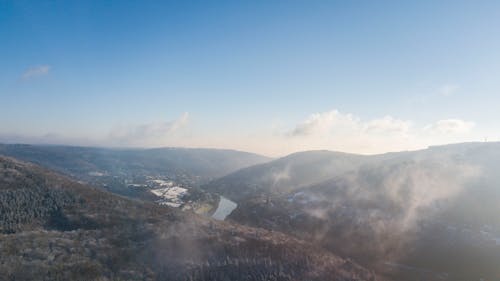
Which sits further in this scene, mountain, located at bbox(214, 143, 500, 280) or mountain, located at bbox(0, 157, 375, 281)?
mountain, located at bbox(214, 143, 500, 280)

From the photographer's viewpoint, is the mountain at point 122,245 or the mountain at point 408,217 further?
the mountain at point 408,217

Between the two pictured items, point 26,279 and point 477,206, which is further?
point 477,206

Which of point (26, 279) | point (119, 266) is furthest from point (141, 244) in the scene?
point (26, 279)

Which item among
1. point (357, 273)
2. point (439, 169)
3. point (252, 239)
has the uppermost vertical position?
point (439, 169)

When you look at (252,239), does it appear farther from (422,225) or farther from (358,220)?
(422,225)
